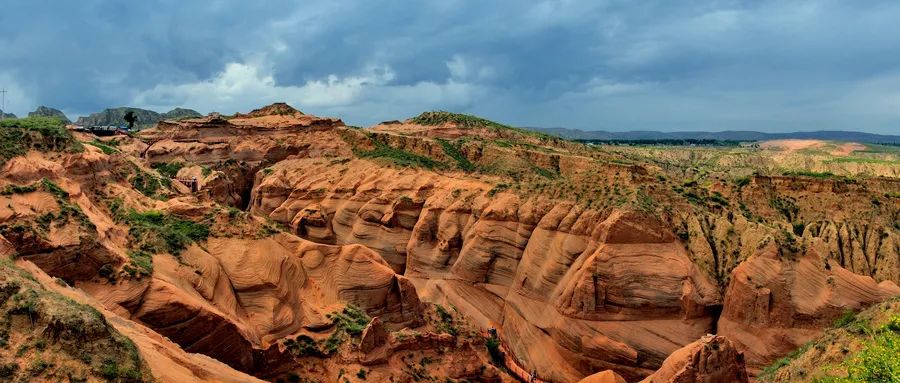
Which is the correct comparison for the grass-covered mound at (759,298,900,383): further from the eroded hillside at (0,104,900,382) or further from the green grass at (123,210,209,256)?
the green grass at (123,210,209,256)

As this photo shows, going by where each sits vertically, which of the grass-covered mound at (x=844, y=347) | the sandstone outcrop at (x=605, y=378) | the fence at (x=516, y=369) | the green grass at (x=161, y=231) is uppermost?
the green grass at (x=161, y=231)

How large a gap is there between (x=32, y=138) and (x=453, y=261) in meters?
29.4

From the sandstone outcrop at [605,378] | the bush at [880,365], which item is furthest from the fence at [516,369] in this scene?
the bush at [880,365]

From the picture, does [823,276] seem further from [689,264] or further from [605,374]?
[605,374]

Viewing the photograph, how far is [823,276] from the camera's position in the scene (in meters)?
35.8

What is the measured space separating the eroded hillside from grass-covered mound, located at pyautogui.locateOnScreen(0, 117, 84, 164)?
0.17m

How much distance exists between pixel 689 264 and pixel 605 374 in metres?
10.4

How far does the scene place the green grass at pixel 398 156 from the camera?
63409 mm

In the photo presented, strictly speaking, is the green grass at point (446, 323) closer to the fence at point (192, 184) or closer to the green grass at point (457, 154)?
the green grass at point (457, 154)

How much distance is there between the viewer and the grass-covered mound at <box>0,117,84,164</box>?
2919cm

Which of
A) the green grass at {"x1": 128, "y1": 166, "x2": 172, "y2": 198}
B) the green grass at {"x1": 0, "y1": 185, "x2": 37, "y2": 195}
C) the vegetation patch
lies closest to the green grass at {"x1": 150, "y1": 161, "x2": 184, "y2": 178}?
the green grass at {"x1": 128, "y1": 166, "x2": 172, "y2": 198}

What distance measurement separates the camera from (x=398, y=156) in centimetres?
6800

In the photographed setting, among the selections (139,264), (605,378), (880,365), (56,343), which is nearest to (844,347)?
(880,365)

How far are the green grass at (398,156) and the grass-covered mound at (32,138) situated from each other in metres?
32.6
